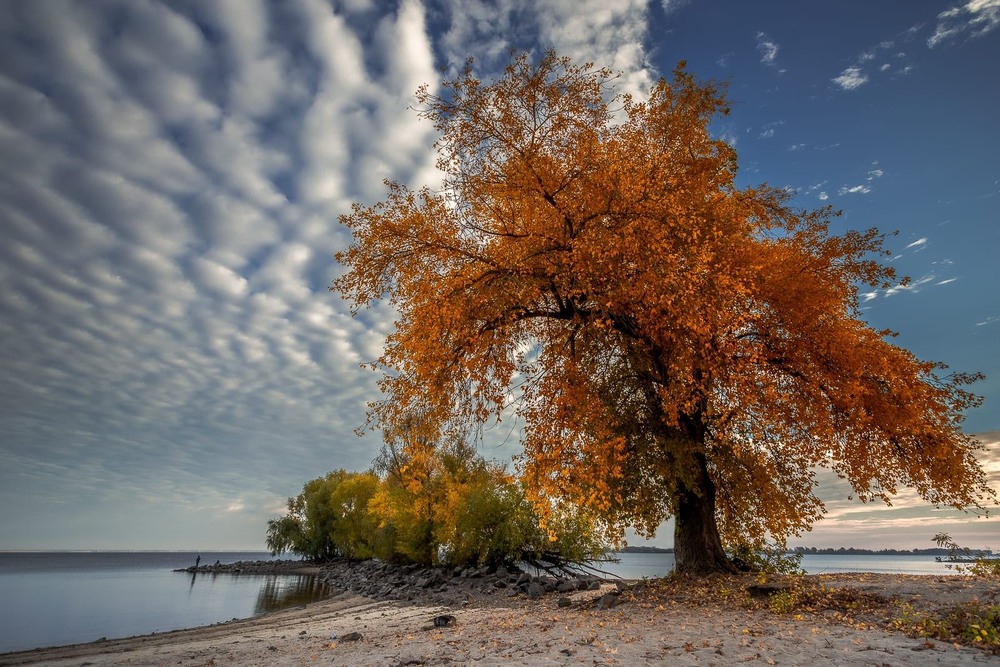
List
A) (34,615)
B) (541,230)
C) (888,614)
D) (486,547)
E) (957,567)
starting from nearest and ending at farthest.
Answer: (888,614)
(957,567)
(541,230)
(486,547)
(34,615)

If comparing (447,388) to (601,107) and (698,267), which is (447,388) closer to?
(698,267)

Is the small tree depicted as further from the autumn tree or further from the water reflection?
the autumn tree

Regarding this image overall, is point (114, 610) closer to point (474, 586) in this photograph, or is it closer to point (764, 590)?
point (474, 586)

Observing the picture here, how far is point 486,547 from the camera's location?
85.3 ft

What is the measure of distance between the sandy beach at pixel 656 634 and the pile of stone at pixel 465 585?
7.75 feet

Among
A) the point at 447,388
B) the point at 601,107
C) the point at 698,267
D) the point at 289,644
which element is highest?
the point at 601,107

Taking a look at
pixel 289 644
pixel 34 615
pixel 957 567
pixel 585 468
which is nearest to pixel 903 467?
pixel 957 567

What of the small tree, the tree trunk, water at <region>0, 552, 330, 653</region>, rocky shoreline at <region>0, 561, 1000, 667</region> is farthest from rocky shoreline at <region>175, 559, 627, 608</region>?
the small tree

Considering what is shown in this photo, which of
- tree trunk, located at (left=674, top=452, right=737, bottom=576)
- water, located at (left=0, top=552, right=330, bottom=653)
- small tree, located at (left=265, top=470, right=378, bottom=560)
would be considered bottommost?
water, located at (left=0, top=552, right=330, bottom=653)

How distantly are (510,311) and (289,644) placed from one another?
10.3 metres

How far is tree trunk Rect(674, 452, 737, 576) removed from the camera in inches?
610

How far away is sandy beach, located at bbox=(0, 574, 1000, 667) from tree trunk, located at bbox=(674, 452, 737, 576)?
1128 millimetres

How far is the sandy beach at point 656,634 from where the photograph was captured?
7637 mm

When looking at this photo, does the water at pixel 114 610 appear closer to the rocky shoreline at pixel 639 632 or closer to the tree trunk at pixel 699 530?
the rocky shoreline at pixel 639 632
